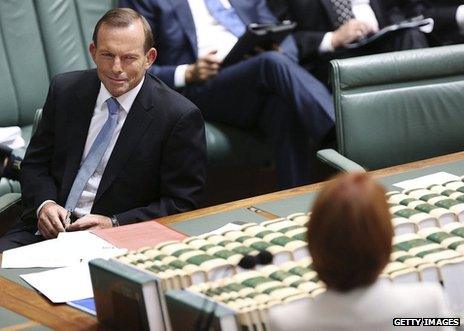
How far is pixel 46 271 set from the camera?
255cm

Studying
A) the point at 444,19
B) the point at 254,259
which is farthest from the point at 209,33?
the point at 254,259

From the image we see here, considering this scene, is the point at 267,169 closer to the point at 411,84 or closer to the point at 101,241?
the point at 411,84

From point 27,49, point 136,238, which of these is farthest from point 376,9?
point 136,238

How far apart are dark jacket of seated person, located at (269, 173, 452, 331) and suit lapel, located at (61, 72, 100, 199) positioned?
1.64 metres

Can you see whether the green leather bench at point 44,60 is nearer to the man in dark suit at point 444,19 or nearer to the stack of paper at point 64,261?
the man in dark suit at point 444,19

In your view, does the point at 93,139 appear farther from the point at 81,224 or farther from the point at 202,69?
the point at 202,69

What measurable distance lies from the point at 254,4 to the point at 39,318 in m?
2.94

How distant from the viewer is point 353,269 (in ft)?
5.69

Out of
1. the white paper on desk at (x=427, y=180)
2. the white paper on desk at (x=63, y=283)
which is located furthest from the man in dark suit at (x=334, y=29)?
the white paper on desk at (x=63, y=283)

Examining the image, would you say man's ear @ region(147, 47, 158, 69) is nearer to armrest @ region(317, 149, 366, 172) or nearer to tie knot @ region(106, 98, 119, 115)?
tie knot @ region(106, 98, 119, 115)

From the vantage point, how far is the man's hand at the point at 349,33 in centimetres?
483

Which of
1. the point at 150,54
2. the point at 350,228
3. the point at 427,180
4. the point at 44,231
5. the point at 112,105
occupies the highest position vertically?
the point at 350,228

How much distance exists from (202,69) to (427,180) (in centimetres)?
176

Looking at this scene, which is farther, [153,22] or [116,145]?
[153,22]
